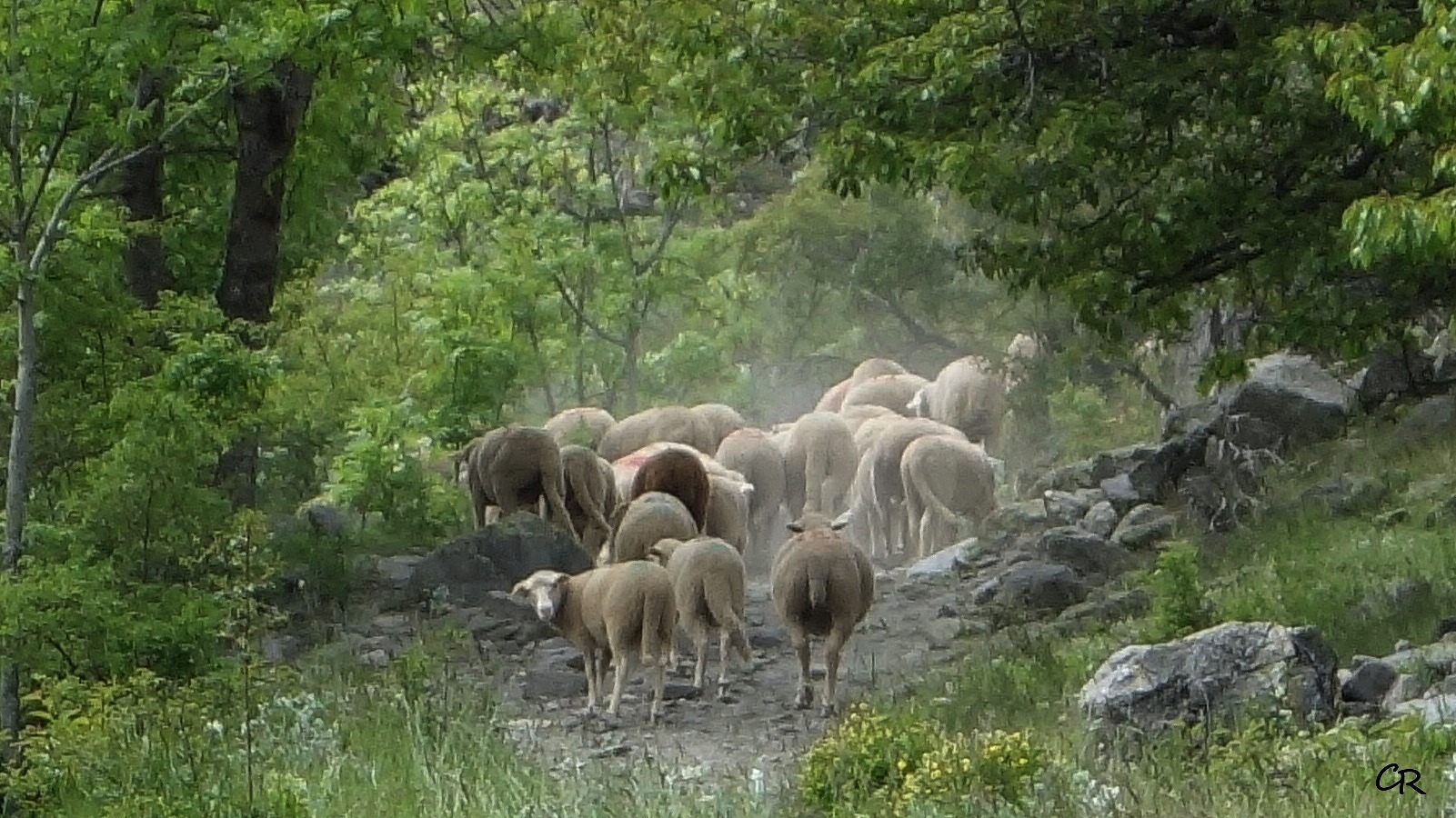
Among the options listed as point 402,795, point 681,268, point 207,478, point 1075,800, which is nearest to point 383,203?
point 681,268

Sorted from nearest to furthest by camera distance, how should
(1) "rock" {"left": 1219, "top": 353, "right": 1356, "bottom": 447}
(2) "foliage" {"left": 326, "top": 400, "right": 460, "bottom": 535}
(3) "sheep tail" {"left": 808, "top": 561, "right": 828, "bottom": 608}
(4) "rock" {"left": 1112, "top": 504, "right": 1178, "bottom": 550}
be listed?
(3) "sheep tail" {"left": 808, "top": 561, "right": 828, "bottom": 608} → (2) "foliage" {"left": 326, "top": 400, "right": 460, "bottom": 535} → (4) "rock" {"left": 1112, "top": 504, "right": 1178, "bottom": 550} → (1) "rock" {"left": 1219, "top": 353, "right": 1356, "bottom": 447}

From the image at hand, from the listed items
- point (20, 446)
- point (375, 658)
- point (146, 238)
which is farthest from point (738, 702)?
point (146, 238)

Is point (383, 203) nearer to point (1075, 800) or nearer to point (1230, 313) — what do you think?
point (1230, 313)

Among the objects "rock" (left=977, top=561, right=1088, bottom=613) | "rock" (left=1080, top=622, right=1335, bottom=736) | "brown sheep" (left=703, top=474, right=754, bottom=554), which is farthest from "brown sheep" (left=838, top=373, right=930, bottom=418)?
"rock" (left=1080, top=622, right=1335, bottom=736)

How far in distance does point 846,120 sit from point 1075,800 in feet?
A: 19.0

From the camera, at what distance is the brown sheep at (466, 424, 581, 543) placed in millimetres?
19719

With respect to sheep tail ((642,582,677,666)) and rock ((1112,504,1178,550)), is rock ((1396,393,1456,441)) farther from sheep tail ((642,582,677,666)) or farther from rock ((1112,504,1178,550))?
sheep tail ((642,582,677,666))

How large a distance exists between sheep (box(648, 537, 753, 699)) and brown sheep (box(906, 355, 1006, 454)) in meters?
14.8

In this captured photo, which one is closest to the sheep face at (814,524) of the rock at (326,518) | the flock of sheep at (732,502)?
the flock of sheep at (732,502)

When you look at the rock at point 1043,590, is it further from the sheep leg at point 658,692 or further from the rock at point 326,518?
the rock at point 326,518

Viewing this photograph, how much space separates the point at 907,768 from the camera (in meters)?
9.05

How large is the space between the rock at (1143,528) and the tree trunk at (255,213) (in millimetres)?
7477

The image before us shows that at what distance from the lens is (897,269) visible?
3225cm

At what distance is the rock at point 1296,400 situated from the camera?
66.9 ft
